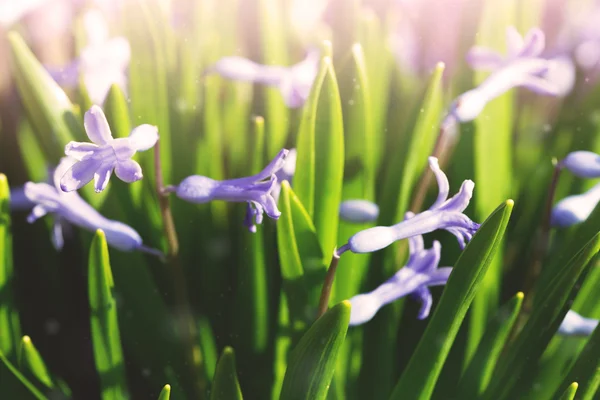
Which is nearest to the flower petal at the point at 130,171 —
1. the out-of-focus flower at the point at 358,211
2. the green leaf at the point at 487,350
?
the out-of-focus flower at the point at 358,211

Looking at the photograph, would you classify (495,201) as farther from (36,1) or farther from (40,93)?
(36,1)

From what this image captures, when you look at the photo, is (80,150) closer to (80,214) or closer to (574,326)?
(80,214)

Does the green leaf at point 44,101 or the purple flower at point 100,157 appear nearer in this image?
the purple flower at point 100,157

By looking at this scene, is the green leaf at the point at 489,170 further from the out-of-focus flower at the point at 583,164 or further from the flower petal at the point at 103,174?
the flower petal at the point at 103,174

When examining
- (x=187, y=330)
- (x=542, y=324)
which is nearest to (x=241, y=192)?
(x=187, y=330)

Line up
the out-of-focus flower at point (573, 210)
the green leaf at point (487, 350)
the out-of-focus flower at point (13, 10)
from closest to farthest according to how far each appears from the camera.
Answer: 1. the green leaf at point (487, 350)
2. the out-of-focus flower at point (573, 210)
3. the out-of-focus flower at point (13, 10)

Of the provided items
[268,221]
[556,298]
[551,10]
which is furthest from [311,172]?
[551,10]
